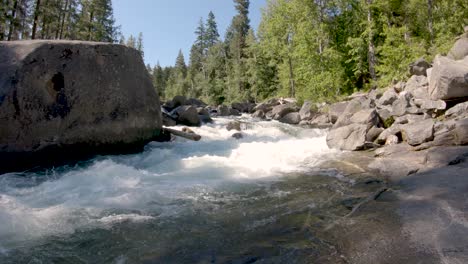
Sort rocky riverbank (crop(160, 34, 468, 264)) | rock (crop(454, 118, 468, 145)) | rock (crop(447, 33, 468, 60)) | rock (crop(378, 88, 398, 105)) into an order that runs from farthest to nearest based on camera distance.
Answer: rock (crop(378, 88, 398, 105)), rock (crop(447, 33, 468, 60)), rock (crop(454, 118, 468, 145)), rocky riverbank (crop(160, 34, 468, 264))

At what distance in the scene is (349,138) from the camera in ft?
38.5

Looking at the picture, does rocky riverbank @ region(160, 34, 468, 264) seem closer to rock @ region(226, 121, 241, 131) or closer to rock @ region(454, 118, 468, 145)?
rock @ region(454, 118, 468, 145)

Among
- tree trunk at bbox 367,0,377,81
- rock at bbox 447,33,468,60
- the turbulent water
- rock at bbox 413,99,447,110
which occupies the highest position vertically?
tree trunk at bbox 367,0,377,81

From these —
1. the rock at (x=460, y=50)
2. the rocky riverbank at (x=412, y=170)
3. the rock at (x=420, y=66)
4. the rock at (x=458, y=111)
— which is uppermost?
the rock at (x=460, y=50)

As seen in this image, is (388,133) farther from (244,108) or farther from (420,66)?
(244,108)

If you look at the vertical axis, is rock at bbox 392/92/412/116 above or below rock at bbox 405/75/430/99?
below

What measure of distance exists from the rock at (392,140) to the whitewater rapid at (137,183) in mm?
1905

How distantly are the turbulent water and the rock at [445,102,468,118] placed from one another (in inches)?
162

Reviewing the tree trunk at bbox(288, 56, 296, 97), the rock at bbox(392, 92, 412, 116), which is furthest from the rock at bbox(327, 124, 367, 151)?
the tree trunk at bbox(288, 56, 296, 97)

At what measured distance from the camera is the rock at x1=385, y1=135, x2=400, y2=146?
10.7 meters

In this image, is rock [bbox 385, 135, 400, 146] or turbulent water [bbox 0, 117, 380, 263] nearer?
turbulent water [bbox 0, 117, 380, 263]

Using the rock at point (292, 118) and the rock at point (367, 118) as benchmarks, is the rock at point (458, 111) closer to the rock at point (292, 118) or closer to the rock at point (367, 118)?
the rock at point (367, 118)

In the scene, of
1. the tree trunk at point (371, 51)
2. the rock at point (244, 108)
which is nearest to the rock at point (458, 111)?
the tree trunk at point (371, 51)

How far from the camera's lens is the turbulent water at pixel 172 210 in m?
4.54
